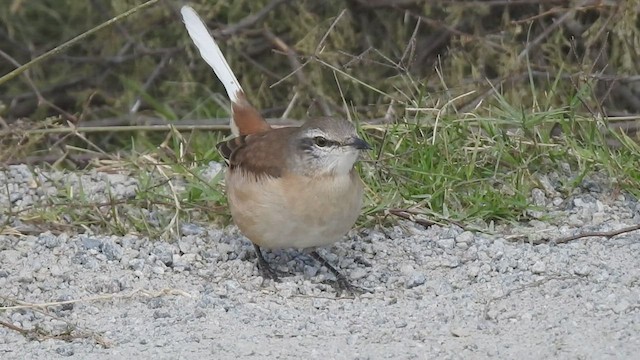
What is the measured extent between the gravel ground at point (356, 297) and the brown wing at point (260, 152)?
19.1 inches

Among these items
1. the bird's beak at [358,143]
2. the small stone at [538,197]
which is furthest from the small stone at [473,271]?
the small stone at [538,197]

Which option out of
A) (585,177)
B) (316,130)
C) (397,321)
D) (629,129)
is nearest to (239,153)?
(316,130)

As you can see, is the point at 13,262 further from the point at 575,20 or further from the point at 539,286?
the point at 575,20

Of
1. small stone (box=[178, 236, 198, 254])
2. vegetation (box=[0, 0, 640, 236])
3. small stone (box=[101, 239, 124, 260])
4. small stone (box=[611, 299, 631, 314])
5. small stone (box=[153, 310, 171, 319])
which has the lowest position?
vegetation (box=[0, 0, 640, 236])

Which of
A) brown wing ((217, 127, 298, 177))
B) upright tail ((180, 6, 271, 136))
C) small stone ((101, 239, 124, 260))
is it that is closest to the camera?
brown wing ((217, 127, 298, 177))

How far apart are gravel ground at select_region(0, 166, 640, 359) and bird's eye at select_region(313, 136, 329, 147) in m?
0.69

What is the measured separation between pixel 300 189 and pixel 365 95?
12.5ft

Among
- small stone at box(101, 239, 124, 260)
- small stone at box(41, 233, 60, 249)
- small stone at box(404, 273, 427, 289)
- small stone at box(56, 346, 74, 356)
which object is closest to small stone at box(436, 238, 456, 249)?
small stone at box(404, 273, 427, 289)

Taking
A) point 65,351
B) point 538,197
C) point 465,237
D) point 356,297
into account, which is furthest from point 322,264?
point 65,351

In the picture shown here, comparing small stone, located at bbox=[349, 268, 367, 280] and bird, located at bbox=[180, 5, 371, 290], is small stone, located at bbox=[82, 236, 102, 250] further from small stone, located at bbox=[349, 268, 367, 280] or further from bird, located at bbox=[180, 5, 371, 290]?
small stone, located at bbox=[349, 268, 367, 280]

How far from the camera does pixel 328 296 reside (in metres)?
6.16

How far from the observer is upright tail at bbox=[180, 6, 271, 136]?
7.27 m

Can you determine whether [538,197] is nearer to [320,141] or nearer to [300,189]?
[320,141]

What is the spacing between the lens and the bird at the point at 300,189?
6180mm
